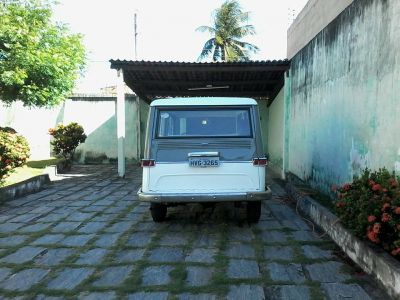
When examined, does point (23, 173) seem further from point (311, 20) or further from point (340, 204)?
point (340, 204)

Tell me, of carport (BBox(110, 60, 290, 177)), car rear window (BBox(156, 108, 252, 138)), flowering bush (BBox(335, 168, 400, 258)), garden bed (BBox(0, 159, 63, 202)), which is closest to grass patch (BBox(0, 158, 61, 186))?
garden bed (BBox(0, 159, 63, 202))

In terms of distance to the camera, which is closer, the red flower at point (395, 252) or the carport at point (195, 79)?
the red flower at point (395, 252)

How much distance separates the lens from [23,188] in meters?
8.59

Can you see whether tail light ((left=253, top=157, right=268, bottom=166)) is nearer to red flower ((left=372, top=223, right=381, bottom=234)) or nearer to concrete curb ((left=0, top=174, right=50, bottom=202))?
red flower ((left=372, top=223, right=381, bottom=234))

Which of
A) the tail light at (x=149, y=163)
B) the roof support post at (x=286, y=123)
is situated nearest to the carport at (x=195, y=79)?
the roof support post at (x=286, y=123)

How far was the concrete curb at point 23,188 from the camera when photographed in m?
7.79

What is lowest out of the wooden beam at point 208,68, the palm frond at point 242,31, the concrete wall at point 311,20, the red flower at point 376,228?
the red flower at point 376,228

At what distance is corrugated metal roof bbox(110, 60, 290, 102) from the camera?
10.4 metres

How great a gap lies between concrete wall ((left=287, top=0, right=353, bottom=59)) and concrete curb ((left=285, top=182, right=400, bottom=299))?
340cm

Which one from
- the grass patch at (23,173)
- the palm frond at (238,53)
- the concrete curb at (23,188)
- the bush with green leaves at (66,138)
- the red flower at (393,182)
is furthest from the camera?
the palm frond at (238,53)

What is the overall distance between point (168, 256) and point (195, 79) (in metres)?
8.78

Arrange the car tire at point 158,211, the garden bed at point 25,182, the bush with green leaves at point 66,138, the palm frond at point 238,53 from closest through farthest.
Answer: the car tire at point 158,211, the garden bed at point 25,182, the bush with green leaves at point 66,138, the palm frond at point 238,53

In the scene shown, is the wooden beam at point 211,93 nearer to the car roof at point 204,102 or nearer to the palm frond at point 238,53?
the car roof at point 204,102

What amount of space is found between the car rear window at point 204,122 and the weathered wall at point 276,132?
642 centimetres
